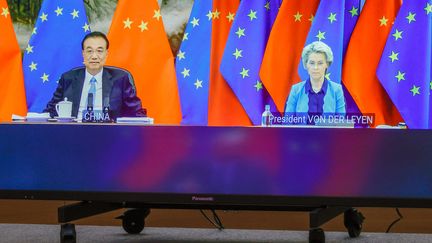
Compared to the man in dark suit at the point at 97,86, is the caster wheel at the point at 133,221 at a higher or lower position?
lower

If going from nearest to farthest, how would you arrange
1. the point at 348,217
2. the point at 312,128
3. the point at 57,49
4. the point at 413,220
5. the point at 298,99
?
the point at 312,128 < the point at 348,217 < the point at 413,220 < the point at 298,99 < the point at 57,49

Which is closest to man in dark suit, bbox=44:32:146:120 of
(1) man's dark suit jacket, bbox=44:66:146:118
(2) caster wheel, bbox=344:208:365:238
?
(1) man's dark suit jacket, bbox=44:66:146:118

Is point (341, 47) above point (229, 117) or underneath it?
above

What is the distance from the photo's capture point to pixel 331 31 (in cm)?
457

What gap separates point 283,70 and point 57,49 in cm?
190

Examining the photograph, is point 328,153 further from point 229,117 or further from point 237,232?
point 229,117

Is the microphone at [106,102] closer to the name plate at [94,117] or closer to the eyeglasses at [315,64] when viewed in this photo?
the eyeglasses at [315,64]

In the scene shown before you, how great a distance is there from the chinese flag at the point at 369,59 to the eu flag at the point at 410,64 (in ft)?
0.22

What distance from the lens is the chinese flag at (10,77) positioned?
15.8 feet

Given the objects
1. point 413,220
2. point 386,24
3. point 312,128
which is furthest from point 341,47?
point 312,128

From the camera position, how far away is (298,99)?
4.53 m

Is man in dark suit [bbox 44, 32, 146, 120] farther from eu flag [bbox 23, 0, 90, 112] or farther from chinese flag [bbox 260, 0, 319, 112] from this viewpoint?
chinese flag [bbox 260, 0, 319, 112]

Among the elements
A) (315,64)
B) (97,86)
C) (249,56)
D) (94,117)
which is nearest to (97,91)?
(97,86)

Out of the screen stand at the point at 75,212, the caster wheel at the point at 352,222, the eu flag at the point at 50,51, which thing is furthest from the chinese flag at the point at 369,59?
the screen stand at the point at 75,212
